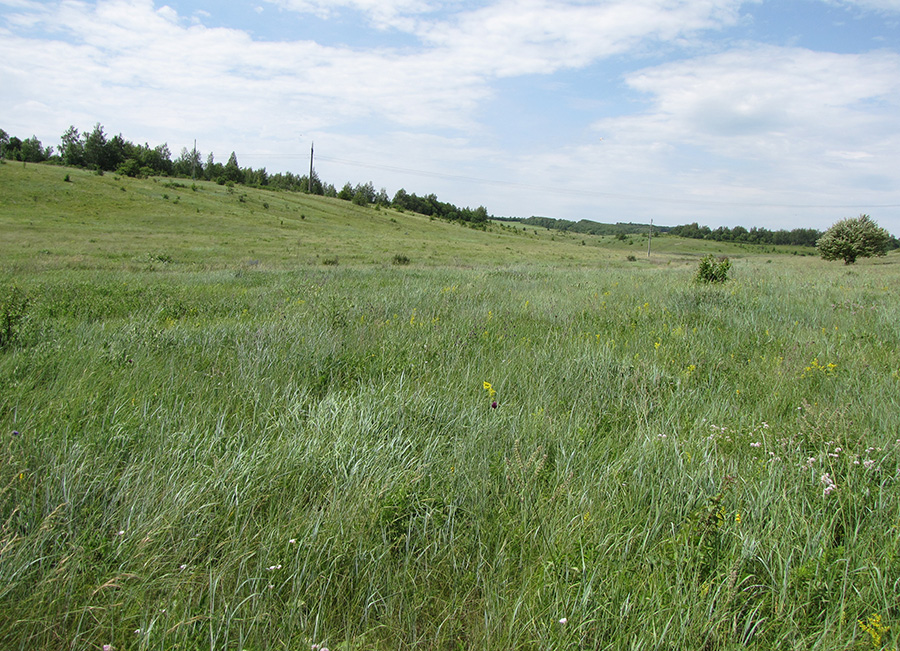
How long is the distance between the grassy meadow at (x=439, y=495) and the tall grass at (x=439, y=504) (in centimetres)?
1

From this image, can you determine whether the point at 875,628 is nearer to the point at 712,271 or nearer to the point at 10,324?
the point at 10,324

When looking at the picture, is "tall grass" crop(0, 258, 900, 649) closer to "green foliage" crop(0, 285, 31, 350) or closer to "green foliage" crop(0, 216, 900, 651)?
"green foliage" crop(0, 216, 900, 651)


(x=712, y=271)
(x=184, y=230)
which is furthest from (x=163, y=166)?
(x=712, y=271)

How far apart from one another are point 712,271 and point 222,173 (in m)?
115

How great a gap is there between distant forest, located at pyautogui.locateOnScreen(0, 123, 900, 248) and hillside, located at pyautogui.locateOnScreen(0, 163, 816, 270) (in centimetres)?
1459

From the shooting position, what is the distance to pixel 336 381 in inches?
150

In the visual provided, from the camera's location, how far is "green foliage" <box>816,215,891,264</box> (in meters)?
37.3

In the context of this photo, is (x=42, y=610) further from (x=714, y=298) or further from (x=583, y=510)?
(x=714, y=298)

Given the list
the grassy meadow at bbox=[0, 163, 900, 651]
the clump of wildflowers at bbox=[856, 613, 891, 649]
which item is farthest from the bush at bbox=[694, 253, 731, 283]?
the clump of wildflowers at bbox=[856, 613, 891, 649]

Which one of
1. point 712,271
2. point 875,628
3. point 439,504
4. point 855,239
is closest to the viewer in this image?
point 875,628

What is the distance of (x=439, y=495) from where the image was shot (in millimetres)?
2293

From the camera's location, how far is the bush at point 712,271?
11978 millimetres

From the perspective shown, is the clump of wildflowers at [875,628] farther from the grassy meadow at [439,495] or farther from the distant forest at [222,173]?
the distant forest at [222,173]

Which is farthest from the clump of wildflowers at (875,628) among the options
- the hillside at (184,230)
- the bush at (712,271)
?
the hillside at (184,230)
